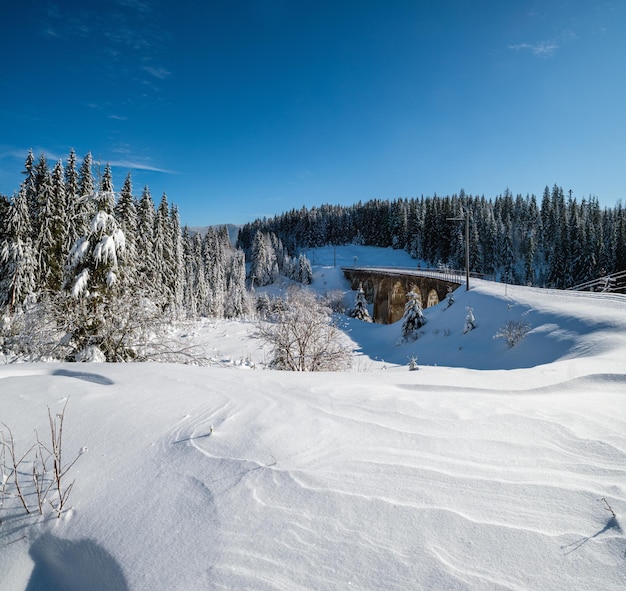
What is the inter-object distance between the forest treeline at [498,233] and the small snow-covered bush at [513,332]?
28601 mm

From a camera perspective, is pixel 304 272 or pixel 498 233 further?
pixel 304 272

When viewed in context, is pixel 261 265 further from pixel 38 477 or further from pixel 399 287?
pixel 38 477

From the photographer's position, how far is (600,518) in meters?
1.98

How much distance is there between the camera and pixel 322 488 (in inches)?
91.0

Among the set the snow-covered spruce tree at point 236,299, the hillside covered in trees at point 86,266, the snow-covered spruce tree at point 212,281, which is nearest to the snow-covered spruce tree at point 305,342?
the hillside covered in trees at point 86,266

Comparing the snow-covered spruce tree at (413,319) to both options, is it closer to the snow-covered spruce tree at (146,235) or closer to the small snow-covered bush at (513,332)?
the small snow-covered bush at (513,332)

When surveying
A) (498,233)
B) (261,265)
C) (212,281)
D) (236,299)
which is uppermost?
(498,233)

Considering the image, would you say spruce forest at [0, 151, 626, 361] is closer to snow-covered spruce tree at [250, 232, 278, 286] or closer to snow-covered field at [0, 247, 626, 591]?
snow-covered spruce tree at [250, 232, 278, 286]

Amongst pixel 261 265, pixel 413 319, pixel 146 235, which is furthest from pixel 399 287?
pixel 261 265

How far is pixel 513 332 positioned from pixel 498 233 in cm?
7481

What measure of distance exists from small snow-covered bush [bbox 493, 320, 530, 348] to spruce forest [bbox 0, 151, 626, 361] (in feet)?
40.6

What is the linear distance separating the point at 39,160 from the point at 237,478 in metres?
31.7

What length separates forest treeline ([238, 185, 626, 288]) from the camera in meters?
65.6

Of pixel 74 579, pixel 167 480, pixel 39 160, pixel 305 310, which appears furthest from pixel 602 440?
pixel 39 160
